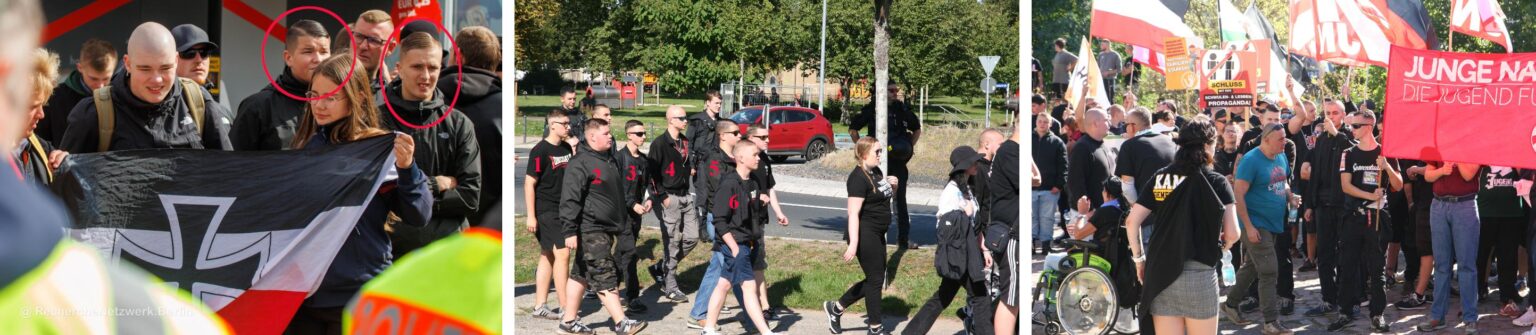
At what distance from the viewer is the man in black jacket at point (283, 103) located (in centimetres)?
394

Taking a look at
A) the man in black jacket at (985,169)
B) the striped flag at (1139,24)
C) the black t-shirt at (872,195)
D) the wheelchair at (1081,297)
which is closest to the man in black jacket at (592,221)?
the black t-shirt at (872,195)

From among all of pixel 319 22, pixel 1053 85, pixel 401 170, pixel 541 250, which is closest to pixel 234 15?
pixel 319 22

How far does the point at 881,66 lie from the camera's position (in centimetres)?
534

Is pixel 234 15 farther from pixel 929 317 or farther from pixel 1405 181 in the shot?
pixel 1405 181

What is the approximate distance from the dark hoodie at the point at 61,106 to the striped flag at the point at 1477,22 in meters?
4.46

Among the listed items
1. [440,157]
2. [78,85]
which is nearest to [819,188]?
[440,157]

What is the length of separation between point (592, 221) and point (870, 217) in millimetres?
1241

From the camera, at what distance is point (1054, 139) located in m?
4.48

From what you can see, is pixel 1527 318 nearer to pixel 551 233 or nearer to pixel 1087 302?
pixel 1087 302

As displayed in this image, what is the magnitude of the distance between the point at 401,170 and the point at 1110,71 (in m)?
2.42

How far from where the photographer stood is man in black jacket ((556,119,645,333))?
5.51m

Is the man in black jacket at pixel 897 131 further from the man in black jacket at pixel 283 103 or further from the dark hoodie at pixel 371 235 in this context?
the man in black jacket at pixel 283 103

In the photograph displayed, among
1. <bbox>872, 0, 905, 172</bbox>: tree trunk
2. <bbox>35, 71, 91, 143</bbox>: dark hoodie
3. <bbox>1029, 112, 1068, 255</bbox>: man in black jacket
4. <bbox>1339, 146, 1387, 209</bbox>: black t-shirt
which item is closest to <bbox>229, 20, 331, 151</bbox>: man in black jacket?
<bbox>35, 71, 91, 143</bbox>: dark hoodie

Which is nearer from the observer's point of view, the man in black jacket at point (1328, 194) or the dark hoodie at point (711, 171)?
the man in black jacket at point (1328, 194)
